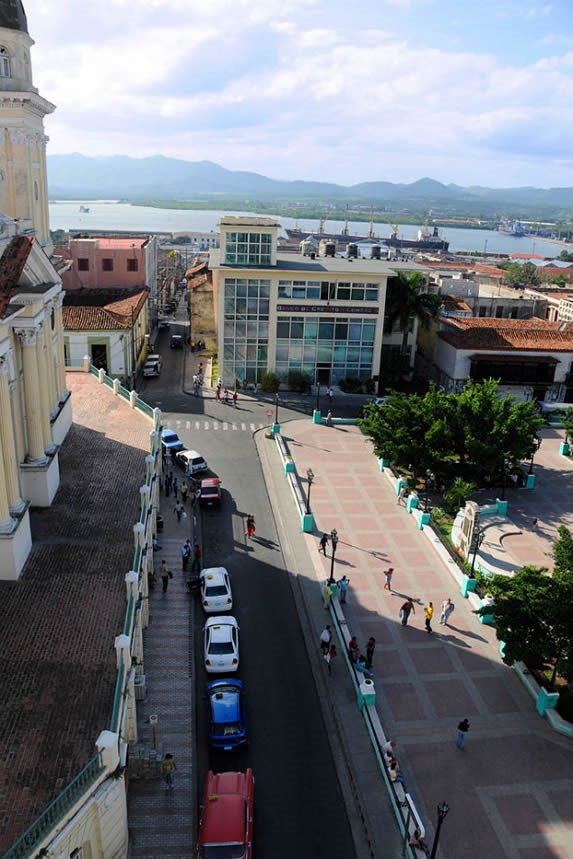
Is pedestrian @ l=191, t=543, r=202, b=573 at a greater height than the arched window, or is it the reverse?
the arched window

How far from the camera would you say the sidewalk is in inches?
720

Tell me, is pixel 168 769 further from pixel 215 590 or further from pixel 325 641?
pixel 215 590

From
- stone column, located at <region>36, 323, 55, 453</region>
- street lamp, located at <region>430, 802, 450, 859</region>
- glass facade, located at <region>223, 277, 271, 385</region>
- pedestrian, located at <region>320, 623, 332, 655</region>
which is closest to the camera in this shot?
street lamp, located at <region>430, 802, 450, 859</region>

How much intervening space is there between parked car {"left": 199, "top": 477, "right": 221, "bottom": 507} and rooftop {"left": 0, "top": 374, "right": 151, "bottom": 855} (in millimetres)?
4980

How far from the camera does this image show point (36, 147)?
1077 inches

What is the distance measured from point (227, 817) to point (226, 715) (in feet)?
→ 13.0

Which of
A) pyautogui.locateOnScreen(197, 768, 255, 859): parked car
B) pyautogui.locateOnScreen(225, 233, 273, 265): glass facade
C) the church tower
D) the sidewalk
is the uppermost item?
the church tower

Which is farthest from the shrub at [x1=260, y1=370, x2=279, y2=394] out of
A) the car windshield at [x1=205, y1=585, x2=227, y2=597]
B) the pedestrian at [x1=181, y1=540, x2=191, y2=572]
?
the car windshield at [x1=205, y1=585, x2=227, y2=597]

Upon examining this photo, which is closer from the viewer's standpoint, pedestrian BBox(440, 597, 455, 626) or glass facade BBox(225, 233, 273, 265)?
pedestrian BBox(440, 597, 455, 626)

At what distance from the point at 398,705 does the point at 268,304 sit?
37.2 metres

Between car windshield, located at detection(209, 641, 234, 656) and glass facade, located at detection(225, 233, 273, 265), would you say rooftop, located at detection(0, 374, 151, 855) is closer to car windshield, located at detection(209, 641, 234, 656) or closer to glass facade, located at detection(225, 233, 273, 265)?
car windshield, located at detection(209, 641, 234, 656)

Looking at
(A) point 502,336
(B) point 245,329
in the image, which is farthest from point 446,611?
(A) point 502,336

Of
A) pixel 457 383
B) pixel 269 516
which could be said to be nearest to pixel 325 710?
pixel 269 516

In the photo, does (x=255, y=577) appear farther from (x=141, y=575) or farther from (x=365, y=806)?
(x=365, y=806)
